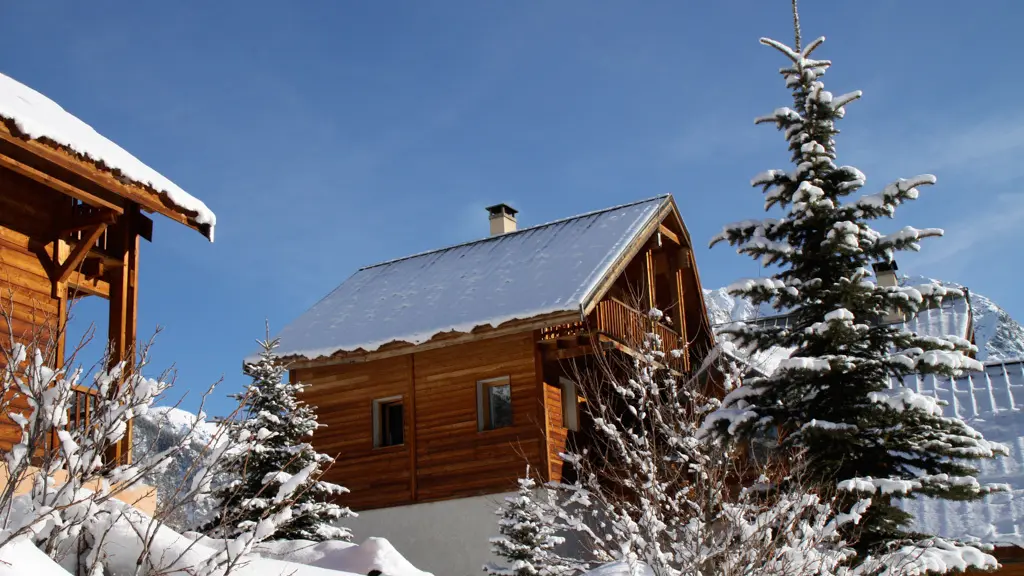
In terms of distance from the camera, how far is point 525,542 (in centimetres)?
1627

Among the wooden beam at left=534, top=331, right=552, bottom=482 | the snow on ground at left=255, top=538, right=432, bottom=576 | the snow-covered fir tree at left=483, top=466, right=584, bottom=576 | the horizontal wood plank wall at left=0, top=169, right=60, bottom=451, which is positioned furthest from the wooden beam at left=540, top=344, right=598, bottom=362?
the snow on ground at left=255, top=538, right=432, bottom=576

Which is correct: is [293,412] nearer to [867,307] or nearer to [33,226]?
[33,226]

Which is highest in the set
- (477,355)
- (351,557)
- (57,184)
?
(477,355)

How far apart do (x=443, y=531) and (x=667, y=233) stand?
814 centimetres

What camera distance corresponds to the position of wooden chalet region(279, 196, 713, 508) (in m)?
19.5

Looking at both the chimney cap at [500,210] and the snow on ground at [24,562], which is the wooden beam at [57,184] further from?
the chimney cap at [500,210]

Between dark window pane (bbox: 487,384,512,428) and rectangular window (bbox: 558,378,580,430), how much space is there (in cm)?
107

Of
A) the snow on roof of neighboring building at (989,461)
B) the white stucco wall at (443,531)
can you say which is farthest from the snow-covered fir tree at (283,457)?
the snow on roof of neighboring building at (989,461)

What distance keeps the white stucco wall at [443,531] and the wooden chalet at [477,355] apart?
235 millimetres

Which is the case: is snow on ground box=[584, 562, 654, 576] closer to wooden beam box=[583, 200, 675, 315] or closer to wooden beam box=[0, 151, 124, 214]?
wooden beam box=[0, 151, 124, 214]

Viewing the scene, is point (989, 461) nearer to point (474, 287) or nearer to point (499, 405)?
point (499, 405)

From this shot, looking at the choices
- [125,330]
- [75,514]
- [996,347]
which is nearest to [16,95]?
[125,330]

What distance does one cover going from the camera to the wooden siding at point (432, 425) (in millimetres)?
19547

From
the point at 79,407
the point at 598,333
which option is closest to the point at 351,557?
the point at 79,407
